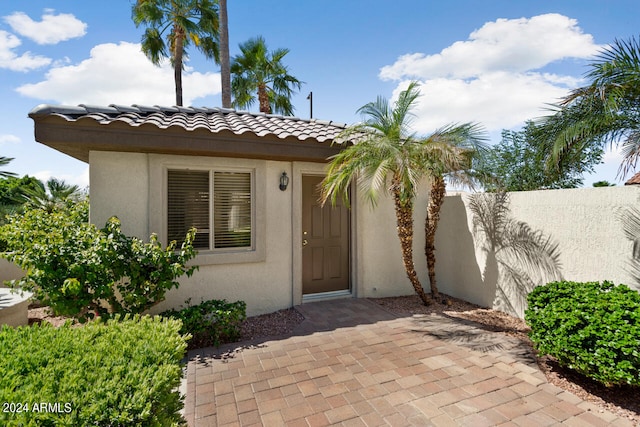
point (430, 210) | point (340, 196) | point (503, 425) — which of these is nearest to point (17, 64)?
point (340, 196)

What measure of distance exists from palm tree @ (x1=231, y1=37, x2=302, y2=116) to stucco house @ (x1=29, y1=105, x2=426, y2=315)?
31.9ft

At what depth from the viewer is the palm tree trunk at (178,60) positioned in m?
16.7

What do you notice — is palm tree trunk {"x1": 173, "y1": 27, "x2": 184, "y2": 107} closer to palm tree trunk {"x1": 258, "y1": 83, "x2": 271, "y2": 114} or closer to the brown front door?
palm tree trunk {"x1": 258, "y1": 83, "x2": 271, "y2": 114}

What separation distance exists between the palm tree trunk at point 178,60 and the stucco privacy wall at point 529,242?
16558mm

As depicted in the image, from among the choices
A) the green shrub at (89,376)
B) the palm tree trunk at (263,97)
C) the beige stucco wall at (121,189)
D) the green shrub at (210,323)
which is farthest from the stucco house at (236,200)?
the palm tree trunk at (263,97)

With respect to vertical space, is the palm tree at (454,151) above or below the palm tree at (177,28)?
below

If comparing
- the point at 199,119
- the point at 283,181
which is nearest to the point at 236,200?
the point at 283,181

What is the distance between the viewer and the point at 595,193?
500 cm

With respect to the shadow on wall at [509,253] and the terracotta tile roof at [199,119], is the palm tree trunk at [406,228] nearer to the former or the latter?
the shadow on wall at [509,253]

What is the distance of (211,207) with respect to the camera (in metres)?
6.28

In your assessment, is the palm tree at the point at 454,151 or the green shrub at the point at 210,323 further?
the palm tree at the point at 454,151

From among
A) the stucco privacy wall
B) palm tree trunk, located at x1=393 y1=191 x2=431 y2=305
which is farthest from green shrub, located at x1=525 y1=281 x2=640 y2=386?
palm tree trunk, located at x1=393 y1=191 x2=431 y2=305

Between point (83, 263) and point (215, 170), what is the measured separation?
2770 mm

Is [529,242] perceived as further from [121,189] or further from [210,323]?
[121,189]
